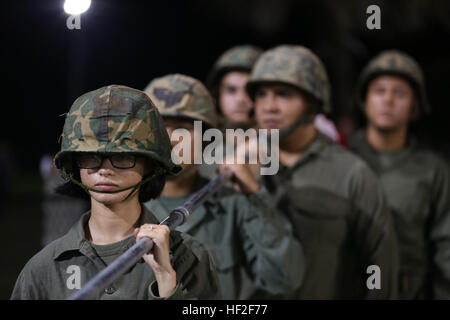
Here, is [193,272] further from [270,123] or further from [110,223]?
[270,123]

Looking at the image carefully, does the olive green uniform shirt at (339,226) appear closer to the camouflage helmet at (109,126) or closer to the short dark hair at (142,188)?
the short dark hair at (142,188)

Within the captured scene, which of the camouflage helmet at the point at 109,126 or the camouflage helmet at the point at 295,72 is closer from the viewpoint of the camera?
the camouflage helmet at the point at 109,126

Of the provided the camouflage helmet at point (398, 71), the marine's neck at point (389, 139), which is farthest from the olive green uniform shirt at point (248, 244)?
the camouflage helmet at point (398, 71)

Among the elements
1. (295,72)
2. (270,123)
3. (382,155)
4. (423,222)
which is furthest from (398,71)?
(270,123)

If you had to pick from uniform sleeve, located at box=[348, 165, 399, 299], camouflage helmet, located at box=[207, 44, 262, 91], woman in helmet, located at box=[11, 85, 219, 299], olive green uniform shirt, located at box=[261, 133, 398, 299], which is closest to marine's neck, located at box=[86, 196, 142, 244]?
woman in helmet, located at box=[11, 85, 219, 299]

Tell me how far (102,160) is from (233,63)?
418 centimetres

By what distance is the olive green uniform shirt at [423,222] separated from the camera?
577 centimetres

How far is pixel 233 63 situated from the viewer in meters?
6.52

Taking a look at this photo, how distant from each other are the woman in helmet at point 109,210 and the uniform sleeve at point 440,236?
3.66 metres

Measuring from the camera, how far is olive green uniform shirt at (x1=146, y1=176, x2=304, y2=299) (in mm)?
4043

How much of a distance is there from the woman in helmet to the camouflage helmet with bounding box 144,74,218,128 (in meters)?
1.26

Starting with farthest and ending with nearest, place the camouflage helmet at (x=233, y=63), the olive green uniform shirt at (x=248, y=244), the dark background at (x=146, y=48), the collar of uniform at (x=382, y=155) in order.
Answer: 1. the camouflage helmet at (x=233, y=63)
2. the collar of uniform at (x=382, y=155)
3. the olive green uniform shirt at (x=248, y=244)
4. the dark background at (x=146, y=48)

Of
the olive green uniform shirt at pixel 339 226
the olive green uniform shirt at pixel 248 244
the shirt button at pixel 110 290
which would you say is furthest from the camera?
the olive green uniform shirt at pixel 339 226
